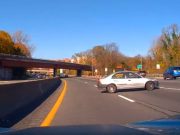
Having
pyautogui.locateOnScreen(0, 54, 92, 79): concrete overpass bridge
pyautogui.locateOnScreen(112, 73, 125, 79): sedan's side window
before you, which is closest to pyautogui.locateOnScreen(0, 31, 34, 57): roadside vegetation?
pyautogui.locateOnScreen(0, 54, 92, 79): concrete overpass bridge

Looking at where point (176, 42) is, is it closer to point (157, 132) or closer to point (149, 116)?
point (149, 116)

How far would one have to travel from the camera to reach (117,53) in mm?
147625

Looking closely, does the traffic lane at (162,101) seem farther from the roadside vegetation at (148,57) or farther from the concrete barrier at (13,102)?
the roadside vegetation at (148,57)

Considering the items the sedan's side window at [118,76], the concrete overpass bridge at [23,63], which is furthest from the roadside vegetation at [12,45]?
the sedan's side window at [118,76]

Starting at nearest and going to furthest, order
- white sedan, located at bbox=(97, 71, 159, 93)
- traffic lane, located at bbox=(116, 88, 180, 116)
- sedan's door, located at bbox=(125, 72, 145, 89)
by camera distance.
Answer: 1. traffic lane, located at bbox=(116, 88, 180, 116)
2. white sedan, located at bbox=(97, 71, 159, 93)
3. sedan's door, located at bbox=(125, 72, 145, 89)

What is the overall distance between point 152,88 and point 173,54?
280 ft

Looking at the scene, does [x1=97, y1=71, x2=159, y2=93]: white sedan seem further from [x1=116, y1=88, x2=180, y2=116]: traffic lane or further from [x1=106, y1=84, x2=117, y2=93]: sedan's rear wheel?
[x1=116, y1=88, x2=180, y2=116]: traffic lane

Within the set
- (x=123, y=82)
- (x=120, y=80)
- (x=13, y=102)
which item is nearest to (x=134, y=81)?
(x=123, y=82)

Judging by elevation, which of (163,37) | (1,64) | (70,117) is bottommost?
(70,117)

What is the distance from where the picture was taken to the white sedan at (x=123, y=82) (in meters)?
27.1

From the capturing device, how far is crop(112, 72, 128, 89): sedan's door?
27203mm

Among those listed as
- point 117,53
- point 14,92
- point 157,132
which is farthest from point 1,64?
point 157,132

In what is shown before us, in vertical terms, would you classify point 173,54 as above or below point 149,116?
above

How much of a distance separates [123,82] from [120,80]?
25 centimetres
